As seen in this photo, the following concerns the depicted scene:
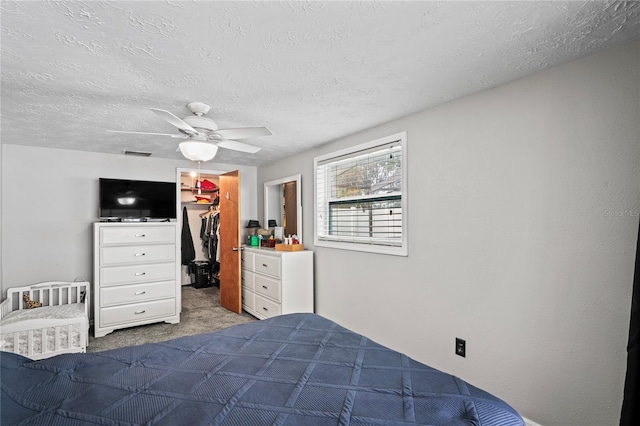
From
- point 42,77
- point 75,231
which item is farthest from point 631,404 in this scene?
point 75,231

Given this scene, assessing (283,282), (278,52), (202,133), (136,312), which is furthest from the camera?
(136,312)

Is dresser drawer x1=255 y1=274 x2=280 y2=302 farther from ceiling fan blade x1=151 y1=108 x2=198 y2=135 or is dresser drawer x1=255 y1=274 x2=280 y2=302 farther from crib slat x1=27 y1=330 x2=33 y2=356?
crib slat x1=27 y1=330 x2=33 y2=356

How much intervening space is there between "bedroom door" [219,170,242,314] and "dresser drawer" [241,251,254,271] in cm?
11

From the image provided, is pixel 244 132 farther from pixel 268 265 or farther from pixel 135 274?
pixel 135 274

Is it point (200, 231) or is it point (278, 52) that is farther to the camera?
point (200, 231)

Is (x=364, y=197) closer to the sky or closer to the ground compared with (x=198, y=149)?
closer to the ground

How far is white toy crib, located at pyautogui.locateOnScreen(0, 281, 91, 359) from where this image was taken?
123 inches

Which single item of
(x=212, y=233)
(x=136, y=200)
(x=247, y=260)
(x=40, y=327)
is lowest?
(x=40, y=327)

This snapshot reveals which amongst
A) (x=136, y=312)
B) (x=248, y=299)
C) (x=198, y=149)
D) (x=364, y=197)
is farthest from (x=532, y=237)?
(x=136, y=312)

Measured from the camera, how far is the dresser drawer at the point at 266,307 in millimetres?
4074

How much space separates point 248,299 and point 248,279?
29 cm

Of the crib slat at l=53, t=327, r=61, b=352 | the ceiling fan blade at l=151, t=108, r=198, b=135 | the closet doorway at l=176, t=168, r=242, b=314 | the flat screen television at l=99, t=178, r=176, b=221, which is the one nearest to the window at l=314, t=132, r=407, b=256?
the ceiling fan blade at l=151, t=108, r=198, b=135

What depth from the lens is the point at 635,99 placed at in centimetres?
167

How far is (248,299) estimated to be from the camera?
473cm
